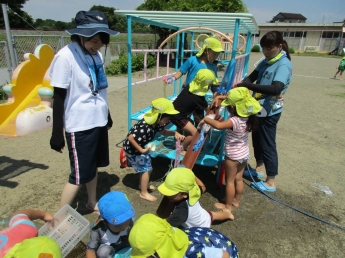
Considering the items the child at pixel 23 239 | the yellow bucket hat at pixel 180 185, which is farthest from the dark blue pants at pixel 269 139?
the child at pixel 23 239

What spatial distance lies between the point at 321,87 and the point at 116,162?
1036cm

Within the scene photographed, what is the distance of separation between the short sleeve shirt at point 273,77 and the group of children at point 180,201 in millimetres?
484

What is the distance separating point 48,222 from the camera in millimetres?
2021

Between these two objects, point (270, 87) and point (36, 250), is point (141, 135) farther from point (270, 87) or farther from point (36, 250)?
point (36, 250)

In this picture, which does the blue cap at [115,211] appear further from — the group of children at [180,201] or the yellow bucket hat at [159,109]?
the yellow bucket hat at [159,109]

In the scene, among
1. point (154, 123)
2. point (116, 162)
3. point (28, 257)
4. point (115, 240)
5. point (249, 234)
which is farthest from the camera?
point (116, 162)

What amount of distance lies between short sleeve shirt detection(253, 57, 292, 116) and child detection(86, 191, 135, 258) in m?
1.94

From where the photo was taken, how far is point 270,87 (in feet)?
8.76

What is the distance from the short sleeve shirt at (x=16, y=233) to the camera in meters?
1.47

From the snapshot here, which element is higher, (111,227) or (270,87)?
(270,87)

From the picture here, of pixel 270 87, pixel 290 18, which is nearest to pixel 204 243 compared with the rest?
pixel 270 87

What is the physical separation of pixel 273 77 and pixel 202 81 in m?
0.80

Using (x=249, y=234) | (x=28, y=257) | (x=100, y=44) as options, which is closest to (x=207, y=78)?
(x=100, y=44)

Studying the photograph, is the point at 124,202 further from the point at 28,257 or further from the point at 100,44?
the point at 100,44
